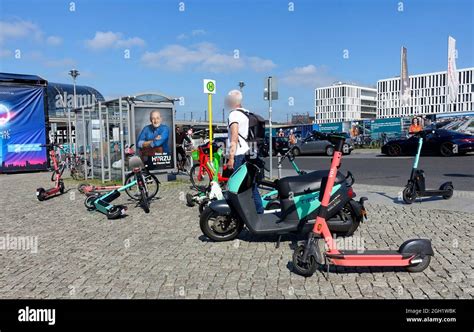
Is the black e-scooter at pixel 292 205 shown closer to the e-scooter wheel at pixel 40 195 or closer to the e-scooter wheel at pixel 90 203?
the e-scooter wheel at pixel 90 203

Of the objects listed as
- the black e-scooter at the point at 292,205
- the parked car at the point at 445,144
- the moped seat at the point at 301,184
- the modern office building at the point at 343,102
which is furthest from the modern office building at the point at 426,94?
the moped seat at the point at 301,184

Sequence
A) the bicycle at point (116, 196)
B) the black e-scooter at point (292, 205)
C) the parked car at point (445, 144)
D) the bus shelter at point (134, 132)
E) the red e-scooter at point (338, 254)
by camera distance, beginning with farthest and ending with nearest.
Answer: the parked car at point (445, 144) < the bus shelter at point (134, 132) < the bicycle at point (116, 196) < the black e-scooter at point (292, 205) < the red e-scooter at point (338, 254)

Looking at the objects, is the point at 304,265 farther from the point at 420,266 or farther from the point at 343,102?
the point at 343,102

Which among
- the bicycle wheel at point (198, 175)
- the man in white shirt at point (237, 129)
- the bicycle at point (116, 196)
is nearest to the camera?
the man in white shirt at point (237, 129)

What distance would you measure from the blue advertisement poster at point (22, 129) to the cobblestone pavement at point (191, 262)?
415 inches

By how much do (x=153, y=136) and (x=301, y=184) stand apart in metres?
7.46

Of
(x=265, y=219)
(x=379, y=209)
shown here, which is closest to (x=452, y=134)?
(x=379, y=209)

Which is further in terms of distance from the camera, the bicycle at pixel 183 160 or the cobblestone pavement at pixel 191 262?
the bicycle at pixel 183 160

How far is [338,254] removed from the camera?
3799 mm

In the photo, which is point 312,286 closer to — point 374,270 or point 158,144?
point 374,270

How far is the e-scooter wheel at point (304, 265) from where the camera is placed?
382 cm

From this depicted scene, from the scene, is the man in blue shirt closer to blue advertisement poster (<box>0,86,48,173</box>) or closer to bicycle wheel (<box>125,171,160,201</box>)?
bicycle wheel (<box>125,171,160,201</box>)

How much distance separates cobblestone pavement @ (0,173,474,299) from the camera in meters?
3.63

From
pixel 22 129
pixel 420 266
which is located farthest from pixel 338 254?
pixel 22 129
